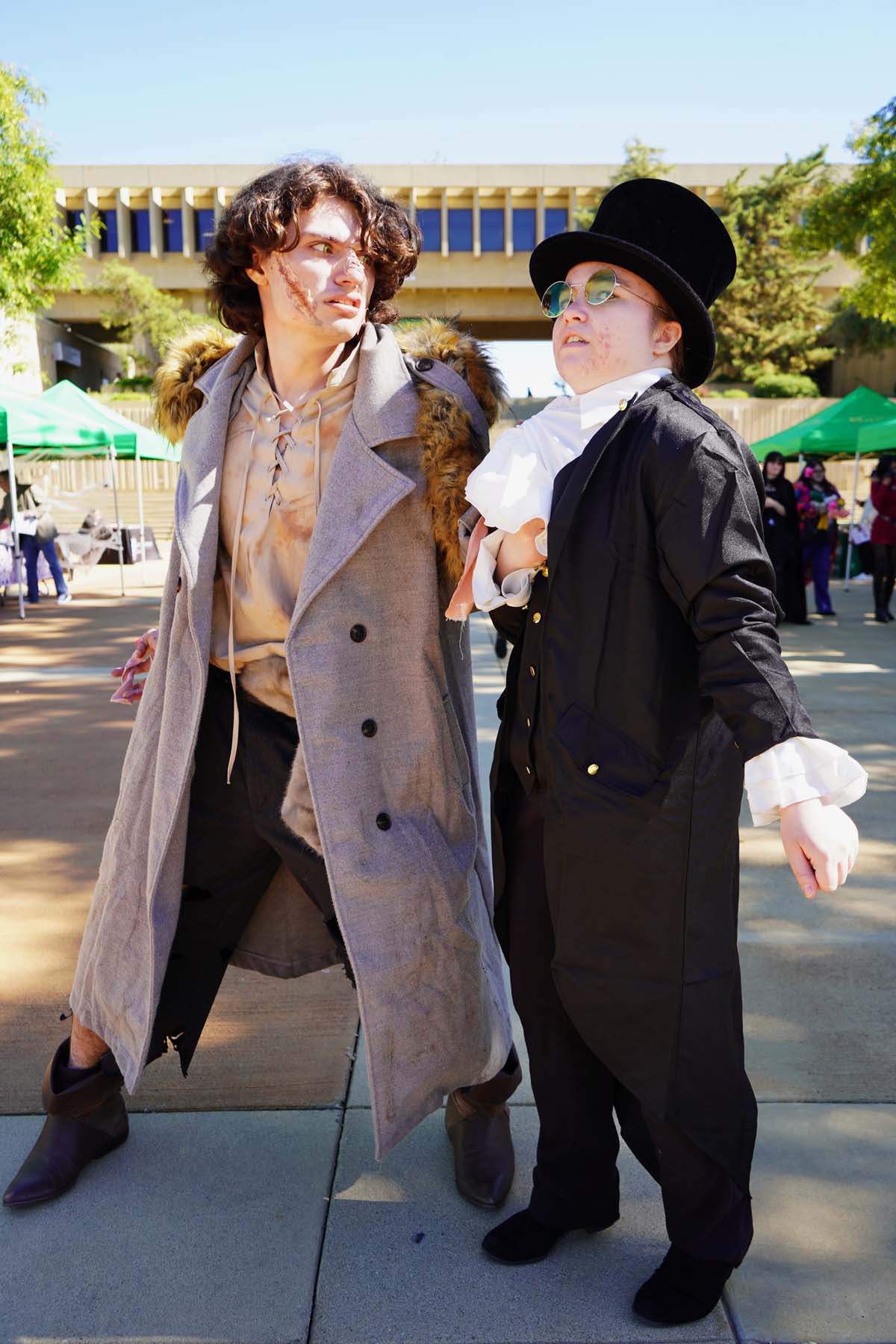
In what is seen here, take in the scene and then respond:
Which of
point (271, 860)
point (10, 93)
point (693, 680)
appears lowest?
point (271, 860)

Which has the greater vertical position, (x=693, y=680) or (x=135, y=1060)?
(x=693, y=680)

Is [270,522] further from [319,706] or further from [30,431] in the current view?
[30,431]

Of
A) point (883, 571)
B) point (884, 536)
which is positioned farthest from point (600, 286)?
point (883, 571)

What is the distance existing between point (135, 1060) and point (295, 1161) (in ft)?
1.44

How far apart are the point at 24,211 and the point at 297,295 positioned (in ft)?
43.8

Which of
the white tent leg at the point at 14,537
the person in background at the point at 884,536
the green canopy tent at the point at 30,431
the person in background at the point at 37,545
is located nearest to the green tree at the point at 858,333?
the person in background at the point at 884,536

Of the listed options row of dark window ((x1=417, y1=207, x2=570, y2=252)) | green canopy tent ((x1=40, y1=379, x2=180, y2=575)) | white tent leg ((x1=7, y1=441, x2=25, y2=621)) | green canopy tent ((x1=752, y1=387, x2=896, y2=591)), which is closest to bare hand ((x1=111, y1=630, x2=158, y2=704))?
white tent leg ((x1=7, y1=441, x2=25, y2=621))

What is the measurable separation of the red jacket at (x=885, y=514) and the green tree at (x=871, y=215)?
3061 mm

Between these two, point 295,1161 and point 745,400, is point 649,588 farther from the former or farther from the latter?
point 745,400

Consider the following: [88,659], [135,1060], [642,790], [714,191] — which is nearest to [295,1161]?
[135,1060]

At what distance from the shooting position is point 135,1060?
2.35 m

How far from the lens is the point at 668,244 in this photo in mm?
1894

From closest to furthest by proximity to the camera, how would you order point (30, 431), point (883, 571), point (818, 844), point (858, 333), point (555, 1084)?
1. point (818, 844)
2. point (555, 1084)
3. point (883, 571)
4. point (30, 431)
5. point (858, 333)

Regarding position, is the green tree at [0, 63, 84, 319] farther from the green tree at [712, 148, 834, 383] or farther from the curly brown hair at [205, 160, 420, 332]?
the green tree at [712, 148, 834, 383]
